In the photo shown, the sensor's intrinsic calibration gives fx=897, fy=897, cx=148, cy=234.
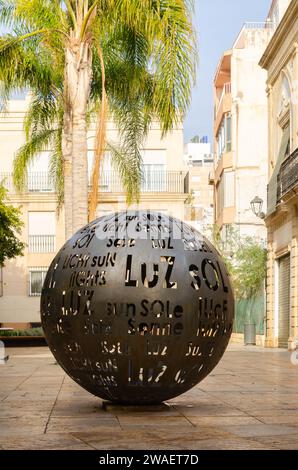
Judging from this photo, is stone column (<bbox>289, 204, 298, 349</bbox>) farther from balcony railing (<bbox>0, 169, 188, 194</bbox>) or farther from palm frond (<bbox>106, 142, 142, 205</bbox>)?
balcony railing (<bbox>0, 169, 188, 194</bbox>)

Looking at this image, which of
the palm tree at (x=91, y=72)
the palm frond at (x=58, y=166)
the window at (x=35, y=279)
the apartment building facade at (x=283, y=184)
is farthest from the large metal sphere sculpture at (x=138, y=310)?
the window at (x=35, y=279)

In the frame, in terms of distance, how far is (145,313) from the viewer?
7.77 m

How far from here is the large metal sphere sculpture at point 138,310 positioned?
7770mm

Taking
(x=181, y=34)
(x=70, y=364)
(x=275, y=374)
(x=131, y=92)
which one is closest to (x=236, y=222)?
(x=131, y=92)

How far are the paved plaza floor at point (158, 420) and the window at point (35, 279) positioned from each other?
3480cm

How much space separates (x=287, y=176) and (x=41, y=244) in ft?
77.5

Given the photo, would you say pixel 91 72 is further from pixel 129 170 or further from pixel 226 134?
pixel 226 134

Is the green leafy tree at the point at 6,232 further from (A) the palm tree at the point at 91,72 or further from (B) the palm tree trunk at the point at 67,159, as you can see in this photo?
(B) the palm tree trunk at the point at 67,159

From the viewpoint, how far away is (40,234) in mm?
47750

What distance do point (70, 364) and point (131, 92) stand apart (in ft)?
44.7

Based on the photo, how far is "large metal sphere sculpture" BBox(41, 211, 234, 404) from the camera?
25.5 ft

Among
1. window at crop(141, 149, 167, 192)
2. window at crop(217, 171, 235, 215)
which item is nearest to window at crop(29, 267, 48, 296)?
window at crop(141, 149, 167, 192)

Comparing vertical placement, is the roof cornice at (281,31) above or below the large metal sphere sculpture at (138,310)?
above

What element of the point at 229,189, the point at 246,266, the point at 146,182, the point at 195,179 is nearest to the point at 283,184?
the point at 246,266
